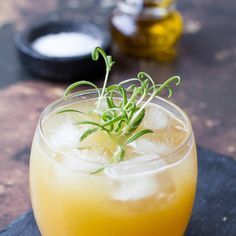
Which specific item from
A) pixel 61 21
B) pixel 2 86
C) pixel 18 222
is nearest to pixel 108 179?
pixel 18 222

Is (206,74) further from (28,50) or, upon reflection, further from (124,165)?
(124,165)

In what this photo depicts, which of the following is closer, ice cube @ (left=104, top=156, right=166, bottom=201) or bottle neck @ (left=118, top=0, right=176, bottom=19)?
ice cube @ (left=104, top=156, right=166, bottom=201)

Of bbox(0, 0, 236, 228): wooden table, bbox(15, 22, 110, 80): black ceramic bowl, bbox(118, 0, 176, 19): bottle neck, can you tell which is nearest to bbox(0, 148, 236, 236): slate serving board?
bbox(0, 0, 236, 228): wooden table

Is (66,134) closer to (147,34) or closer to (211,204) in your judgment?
(211,204)

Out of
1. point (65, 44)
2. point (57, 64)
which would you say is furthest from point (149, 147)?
point (65, 44)

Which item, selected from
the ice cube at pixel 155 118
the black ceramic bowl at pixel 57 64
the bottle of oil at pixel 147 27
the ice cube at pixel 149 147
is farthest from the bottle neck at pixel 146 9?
the ice cube at pixel 149 147

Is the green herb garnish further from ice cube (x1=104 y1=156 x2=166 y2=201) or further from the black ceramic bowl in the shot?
the black ceramic bowl

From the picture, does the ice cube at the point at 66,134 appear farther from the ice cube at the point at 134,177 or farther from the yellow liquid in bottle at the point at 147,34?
the yellow liquid in bottle at the point at 147,34
